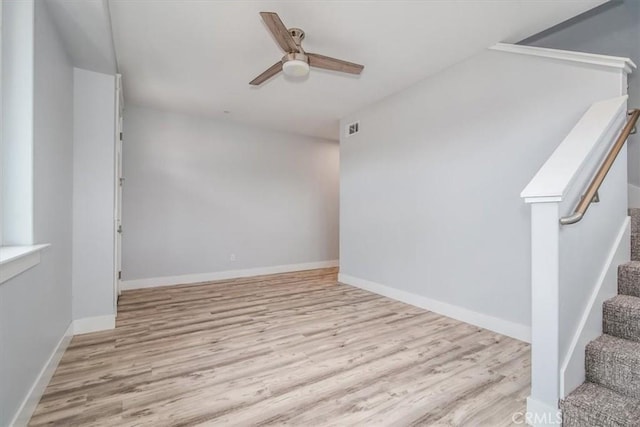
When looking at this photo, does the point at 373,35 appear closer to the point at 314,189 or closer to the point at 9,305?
the point at 9,305

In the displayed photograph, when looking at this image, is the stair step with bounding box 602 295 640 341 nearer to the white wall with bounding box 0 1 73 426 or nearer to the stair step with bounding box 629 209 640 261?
the stair step with bounding box 629 209 640 261

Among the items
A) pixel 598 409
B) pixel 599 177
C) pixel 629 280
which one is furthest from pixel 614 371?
pixel 599 177

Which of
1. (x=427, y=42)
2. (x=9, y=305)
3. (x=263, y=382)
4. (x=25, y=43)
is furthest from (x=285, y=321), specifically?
(x=427, y=42)

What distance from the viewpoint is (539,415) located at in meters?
1.55

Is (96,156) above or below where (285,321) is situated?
above

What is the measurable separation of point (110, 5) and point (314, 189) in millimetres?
4277

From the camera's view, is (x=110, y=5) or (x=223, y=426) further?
(x=110, y=5)

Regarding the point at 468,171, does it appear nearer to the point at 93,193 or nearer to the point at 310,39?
the point at 310,39

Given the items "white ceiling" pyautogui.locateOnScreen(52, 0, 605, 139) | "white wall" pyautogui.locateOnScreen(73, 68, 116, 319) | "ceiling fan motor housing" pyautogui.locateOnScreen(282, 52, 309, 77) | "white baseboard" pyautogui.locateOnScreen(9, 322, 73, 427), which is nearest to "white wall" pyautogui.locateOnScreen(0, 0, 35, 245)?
"white ceiling" pyautogui.locateOnScreen(52, 0, 605, 139)

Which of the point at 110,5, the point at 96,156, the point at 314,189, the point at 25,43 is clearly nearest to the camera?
the point at 25,43

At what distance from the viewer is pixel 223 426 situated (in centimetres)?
158

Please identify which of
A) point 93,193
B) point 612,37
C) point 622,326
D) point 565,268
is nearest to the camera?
point 565,268

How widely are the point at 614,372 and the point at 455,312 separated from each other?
5.35ft

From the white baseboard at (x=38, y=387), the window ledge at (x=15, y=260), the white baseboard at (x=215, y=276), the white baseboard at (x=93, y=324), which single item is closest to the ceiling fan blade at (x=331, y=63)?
the window ledge at (x=15, y=260)
